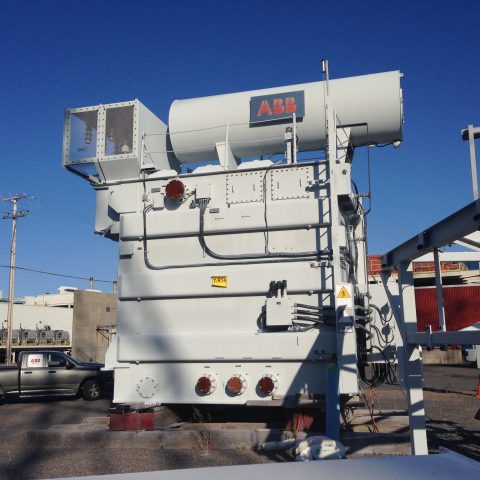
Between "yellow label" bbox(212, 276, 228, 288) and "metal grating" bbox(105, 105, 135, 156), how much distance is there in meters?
A: 2.36

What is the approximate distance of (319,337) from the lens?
6.83 metres

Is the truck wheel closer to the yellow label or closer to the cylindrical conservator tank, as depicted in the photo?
the cylindrical conservator tank

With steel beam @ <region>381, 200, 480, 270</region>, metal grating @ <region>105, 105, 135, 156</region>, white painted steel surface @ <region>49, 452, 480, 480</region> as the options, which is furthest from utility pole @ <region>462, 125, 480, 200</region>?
metal grating @ <region>105, 105, 135, 156</region>

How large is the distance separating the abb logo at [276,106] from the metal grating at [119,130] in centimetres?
181

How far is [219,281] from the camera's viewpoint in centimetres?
725

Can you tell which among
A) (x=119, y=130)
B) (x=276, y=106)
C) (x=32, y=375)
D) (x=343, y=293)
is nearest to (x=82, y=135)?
(x=119, y=130)

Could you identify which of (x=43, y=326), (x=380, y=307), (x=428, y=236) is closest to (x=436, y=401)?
(x=380, y=307)

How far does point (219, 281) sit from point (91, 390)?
30.4 feet

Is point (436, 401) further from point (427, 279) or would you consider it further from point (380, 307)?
point (427, 279)

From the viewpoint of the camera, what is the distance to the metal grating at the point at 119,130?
26.9ft

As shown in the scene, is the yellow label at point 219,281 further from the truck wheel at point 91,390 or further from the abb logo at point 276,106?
the truck wheel at point 91,390

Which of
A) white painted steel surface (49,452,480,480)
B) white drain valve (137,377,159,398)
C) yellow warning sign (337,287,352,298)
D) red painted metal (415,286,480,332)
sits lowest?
white drain valve (137,377,159,398)

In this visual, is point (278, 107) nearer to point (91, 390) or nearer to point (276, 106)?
point (276, 106)

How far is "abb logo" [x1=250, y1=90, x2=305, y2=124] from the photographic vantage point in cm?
788
